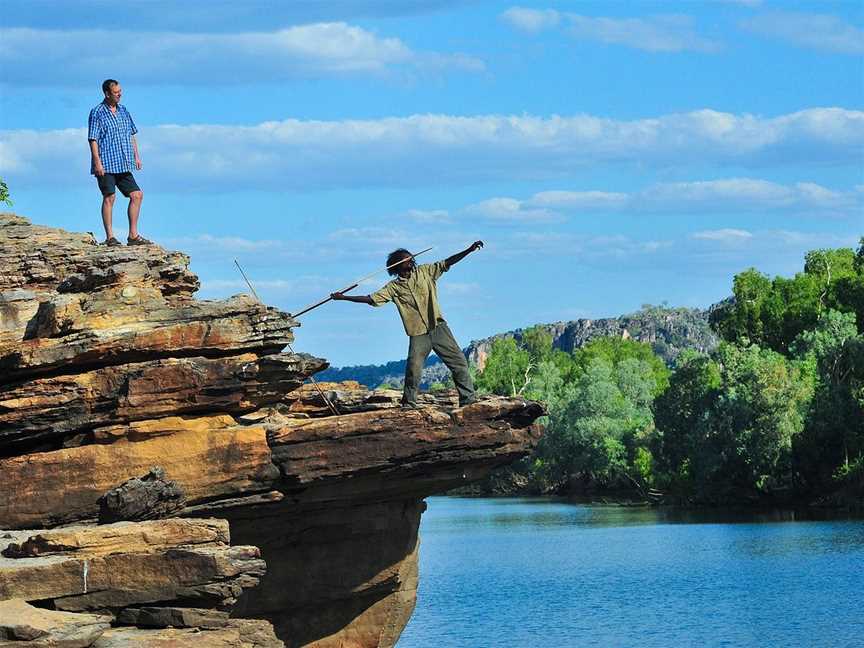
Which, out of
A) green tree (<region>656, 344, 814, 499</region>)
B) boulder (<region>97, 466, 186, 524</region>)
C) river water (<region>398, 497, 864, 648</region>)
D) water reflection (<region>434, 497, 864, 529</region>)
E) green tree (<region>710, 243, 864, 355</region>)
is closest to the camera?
boulder (<region>97, 466, 186, 524</region>)

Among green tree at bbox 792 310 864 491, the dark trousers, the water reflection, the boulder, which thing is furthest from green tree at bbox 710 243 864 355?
the boulder

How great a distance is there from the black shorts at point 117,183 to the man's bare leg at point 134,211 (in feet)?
0.38

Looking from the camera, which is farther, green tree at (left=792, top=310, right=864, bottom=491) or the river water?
green tree at (left=792, top=310, right=864, bottom=491)

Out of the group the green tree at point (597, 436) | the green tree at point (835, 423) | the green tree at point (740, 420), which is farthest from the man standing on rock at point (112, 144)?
the green tree at point (597, 436)

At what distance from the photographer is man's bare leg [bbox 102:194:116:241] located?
24.0 metres

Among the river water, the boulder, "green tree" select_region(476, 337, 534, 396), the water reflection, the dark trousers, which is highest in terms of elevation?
"green tree" select_region(476, 337, 534, 396)

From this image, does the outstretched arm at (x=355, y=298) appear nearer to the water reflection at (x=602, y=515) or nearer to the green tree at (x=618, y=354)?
the water reflection at (x=602, y=515)

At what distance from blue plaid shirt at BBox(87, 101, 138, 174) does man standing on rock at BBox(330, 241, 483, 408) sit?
387cm

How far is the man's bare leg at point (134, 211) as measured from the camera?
→ 2405cm

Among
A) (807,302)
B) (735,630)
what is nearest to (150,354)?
(735,630)

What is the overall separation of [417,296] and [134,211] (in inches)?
186

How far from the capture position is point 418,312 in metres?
23.6

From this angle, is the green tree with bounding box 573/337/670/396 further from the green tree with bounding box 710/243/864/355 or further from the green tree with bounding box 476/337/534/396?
the green tree with bounding box 710/243/864/355

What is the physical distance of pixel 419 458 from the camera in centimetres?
2344
